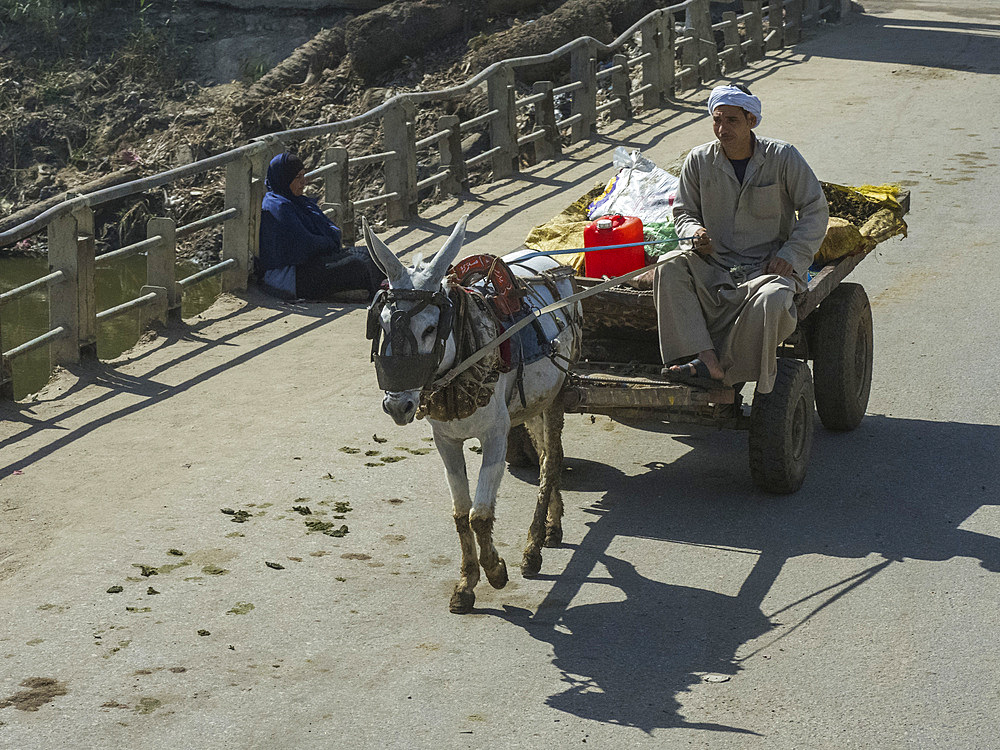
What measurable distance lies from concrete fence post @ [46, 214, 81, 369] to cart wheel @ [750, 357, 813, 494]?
5170mm

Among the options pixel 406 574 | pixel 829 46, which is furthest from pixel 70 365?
pixel 829 46

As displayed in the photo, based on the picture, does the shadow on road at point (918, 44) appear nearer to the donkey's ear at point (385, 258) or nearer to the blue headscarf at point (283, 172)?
the blue headscarf at point (283, 172)

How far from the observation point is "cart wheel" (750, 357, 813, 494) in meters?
6.56

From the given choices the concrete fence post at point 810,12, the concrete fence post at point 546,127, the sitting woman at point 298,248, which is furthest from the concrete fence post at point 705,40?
the sitting woman at point 298,248

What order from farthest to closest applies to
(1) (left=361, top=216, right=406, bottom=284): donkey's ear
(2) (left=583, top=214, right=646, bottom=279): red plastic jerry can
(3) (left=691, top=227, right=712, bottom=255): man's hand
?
1. (2) (left=583, top=214, right=646, bottom=279): red plastic jerry can
2. (3) (left=691, top=227, right=712, bottom=255): man's hand
3. (1) (left=361, top=216, right=406, bottom=284): donkey's ear

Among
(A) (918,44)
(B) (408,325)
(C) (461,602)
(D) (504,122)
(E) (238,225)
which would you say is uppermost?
(B) (408,325)

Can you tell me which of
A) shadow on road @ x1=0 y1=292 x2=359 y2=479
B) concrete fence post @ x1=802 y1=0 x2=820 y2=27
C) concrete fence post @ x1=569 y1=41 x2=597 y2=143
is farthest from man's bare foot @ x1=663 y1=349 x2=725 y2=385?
concrete fence post @ x1=802 y1=0 x2=820 y2=27

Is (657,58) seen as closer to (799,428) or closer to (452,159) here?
(452,159)

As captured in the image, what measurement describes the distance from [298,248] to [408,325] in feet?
20.4

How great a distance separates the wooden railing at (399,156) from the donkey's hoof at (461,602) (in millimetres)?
4364

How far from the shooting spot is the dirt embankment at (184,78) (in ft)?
64.1

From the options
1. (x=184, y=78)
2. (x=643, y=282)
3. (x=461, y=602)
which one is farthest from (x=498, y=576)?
(x=184, y=78)

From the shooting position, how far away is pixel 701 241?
659cm

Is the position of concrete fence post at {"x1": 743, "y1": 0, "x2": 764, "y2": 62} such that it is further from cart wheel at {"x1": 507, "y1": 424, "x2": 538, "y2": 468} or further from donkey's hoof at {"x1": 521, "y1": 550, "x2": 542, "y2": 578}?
donkey's hoof at {"x1": 521, "y1": 550, "x2": 542, "y2": 578}
